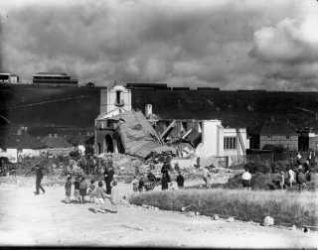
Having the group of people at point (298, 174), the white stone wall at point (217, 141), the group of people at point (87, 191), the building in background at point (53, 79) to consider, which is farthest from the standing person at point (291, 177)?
the building in background at point (53, 79)

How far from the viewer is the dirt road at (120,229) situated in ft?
29.4

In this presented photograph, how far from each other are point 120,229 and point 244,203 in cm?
244

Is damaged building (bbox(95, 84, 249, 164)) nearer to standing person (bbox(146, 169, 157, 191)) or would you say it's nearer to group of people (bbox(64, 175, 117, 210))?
standing person (bbox(146, 169, 157, 191))

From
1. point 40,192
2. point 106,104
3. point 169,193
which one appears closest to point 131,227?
point 169,193

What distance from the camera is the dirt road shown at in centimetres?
897

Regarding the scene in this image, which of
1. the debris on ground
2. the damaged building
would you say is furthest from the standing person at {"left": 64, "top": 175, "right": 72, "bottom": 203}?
the debris on ground

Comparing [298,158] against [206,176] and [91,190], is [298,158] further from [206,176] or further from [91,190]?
[91,190]

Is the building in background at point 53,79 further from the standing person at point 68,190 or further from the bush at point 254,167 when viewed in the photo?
the bush at point 254,167

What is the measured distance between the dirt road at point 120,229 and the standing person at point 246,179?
3.55ft

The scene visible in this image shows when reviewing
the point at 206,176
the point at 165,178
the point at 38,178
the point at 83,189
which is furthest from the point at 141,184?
the point at 38,178

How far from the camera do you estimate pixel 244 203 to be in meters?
10.1

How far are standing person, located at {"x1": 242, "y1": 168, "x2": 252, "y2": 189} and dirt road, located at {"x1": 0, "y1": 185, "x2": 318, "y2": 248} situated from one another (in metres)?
1.08

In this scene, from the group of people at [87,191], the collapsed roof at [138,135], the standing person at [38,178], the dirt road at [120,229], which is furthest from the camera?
the collapsed roof at [138,135]

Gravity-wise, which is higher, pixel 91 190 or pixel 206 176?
pixel 206 176
